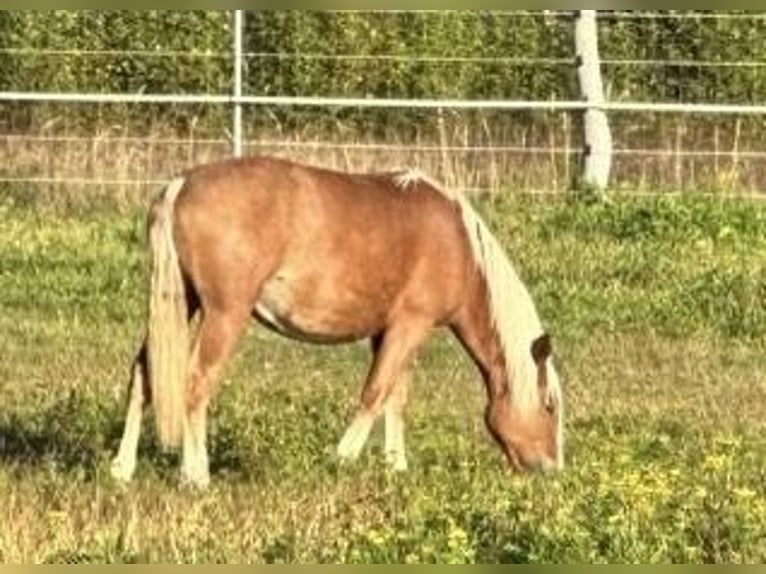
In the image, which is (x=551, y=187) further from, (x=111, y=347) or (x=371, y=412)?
(x=371, y=412)

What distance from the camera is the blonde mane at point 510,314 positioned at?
9742mm

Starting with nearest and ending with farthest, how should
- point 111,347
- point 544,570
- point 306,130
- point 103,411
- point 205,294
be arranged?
point 544,570 < point 205,294 < point 103,411 < point 111,347 < point 306,130

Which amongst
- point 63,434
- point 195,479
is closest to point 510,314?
point 195,479

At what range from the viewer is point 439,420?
1072cm

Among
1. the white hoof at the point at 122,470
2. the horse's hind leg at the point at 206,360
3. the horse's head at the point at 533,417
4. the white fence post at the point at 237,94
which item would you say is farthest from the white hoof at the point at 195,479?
the white fence post at the point at 237,94

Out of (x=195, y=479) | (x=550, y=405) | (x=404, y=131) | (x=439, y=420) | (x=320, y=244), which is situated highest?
(x=404, y=131)

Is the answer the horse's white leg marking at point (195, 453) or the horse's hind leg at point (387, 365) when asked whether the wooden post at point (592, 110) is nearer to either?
the horse's hind leg at point (387, 365)

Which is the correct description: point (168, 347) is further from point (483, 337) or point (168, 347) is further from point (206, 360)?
point (483, 337)

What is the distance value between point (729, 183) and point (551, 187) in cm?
153

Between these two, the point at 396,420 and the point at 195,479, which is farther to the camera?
the point at 396,420

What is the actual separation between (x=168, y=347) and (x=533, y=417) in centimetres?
172

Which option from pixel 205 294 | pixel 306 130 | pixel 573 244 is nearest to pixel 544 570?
pixel 205 294

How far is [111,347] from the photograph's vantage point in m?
12.4

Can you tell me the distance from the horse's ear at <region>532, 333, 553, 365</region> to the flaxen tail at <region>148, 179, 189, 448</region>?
1597 millimetres
